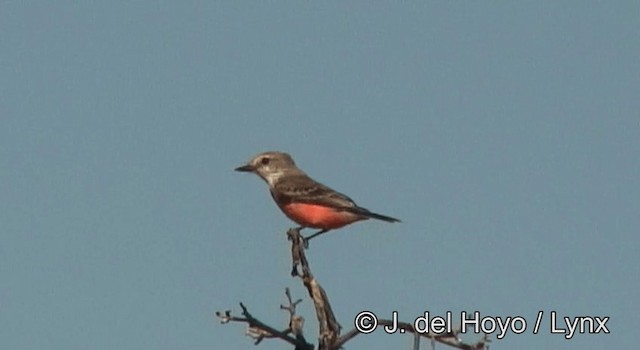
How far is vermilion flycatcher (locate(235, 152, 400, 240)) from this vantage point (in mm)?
13594

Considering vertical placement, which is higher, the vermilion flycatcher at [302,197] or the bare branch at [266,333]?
the vermilion flycatcher at [302,197]

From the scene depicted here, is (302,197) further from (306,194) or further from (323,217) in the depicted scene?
→ (323,217)

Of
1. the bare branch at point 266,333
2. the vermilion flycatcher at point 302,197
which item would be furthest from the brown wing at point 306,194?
the bare branch at point 266,333

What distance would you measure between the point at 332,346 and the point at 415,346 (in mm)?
275

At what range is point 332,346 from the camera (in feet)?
13.0

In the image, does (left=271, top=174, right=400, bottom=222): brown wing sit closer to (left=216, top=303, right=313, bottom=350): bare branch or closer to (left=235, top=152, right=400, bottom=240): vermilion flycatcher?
(left=235, top=152, right=400, bottom=240): vermilion flycatcher

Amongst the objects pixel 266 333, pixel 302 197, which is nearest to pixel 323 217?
pixel 302 197

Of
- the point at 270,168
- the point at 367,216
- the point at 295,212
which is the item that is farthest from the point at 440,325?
the point at 270,168

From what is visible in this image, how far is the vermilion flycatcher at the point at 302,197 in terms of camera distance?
13.6m

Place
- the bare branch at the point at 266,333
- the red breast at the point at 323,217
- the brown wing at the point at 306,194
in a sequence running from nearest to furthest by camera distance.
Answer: the bare branch at the point at 266,333 < the red breast at the point at 323,217 < the brown wing at the point at 306,194

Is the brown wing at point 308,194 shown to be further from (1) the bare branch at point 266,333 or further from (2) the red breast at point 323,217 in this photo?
(1) the bare branch at point 266,333

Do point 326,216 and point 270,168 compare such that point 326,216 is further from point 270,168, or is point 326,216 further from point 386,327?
point 386,327

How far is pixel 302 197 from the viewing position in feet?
46.5

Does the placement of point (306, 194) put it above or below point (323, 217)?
above
